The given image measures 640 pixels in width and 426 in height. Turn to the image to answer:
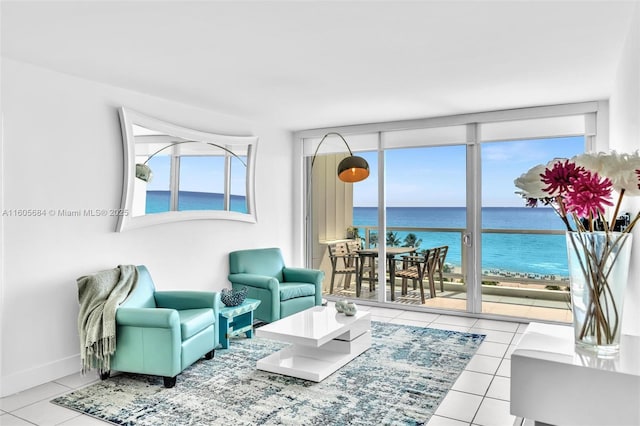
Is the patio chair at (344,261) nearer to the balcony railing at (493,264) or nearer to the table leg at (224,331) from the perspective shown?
the balcony railing at (493,264)

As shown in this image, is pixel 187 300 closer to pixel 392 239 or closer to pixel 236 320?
pixel 236 320

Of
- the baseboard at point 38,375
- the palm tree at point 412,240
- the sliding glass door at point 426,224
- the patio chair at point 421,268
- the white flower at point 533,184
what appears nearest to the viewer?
the white flower at point 533,184

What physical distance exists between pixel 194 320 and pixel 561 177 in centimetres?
301

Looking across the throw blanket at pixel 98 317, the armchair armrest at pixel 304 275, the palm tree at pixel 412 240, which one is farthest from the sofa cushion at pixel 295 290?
the throw blanket at pixel 98 317

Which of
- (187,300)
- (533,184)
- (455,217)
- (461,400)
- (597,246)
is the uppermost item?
(533,184)

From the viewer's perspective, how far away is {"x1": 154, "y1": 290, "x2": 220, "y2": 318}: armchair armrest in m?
3.95

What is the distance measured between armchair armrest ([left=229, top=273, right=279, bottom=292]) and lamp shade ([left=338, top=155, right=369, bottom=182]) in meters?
1.45

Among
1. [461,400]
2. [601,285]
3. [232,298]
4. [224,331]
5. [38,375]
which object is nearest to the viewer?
[601,285]

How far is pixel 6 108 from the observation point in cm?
332

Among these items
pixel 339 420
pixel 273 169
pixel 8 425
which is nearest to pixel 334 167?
pixel 273 169

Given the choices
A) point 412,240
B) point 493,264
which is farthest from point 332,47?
point 493,264

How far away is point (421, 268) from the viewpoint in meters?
5.91

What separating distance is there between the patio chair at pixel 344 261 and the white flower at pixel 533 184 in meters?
4.84

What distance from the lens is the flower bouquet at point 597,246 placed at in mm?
1448
